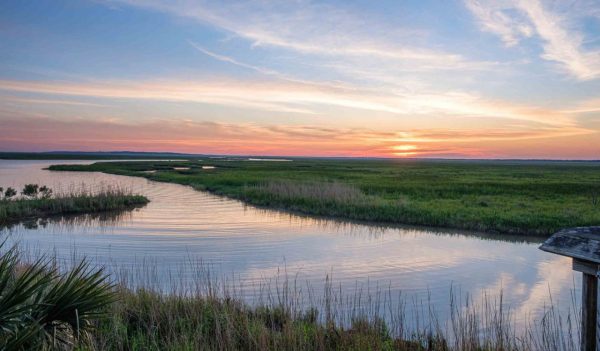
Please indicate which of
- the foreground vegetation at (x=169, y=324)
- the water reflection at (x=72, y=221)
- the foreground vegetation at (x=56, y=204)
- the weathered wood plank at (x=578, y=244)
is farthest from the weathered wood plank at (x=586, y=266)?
the foreground vegetation at (x=56, y=204)

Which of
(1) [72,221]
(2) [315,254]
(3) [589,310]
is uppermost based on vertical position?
(3) [589,310]

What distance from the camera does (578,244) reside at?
296cm

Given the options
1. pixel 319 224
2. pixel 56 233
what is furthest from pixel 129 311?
pixel 319 224

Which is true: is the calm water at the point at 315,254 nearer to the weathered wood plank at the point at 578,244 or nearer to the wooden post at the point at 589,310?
the wooden post at the point at 589,310

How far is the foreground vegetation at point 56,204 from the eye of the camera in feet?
75.7

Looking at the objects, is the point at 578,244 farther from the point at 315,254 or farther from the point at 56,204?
the point at 56,204

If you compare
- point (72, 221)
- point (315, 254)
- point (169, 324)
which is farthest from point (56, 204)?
point (169, 324)

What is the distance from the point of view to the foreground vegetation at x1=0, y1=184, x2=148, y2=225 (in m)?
23.1

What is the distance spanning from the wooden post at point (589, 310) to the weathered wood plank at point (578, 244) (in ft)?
0.89

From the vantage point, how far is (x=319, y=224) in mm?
22828

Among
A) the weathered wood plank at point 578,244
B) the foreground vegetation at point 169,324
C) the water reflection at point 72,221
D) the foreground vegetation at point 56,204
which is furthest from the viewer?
the foreground vegetation at point 56,204

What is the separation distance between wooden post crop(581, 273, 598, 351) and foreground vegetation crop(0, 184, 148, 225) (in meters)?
24.8

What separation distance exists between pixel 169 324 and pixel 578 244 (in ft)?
18.2

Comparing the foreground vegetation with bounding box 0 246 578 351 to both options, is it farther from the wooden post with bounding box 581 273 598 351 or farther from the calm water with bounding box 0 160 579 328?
the wooden post with bounding box 581 273 598 351
